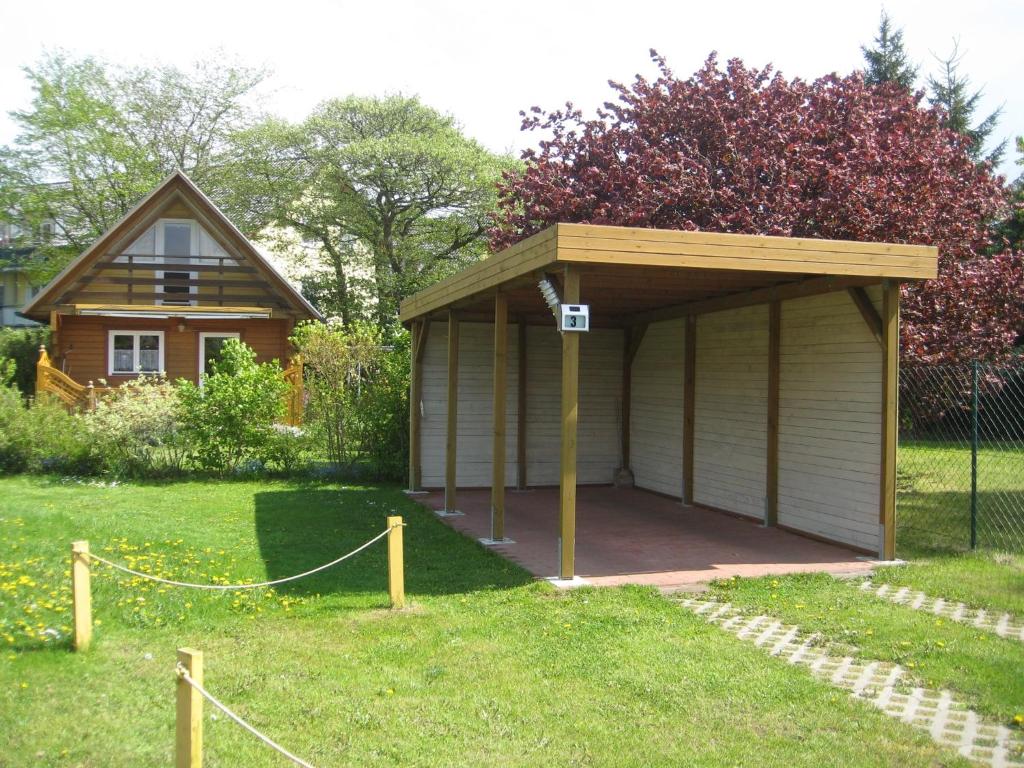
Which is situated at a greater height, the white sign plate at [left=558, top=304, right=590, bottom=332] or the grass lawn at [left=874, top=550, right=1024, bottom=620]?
the white sign plate at [left=558, top=304, right=590, bottom=332]

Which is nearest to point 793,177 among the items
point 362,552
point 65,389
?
point 362,552

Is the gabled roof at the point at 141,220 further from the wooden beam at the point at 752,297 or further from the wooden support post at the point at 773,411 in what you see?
the wooden support post at the point at 773,411

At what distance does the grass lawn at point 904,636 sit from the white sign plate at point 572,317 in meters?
2.51

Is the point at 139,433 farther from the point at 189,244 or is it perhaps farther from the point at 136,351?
the point at 189,244

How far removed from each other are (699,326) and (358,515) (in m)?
Result: 5.40

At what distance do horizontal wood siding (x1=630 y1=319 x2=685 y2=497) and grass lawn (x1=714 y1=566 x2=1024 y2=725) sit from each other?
5531 millimetres

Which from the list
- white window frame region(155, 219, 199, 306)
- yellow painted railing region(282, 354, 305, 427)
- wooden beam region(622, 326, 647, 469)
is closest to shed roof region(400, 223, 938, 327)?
wooden beam region(622, 326, 647, 469)

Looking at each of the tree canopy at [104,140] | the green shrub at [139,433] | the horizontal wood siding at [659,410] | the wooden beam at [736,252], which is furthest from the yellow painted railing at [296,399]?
the tree canopy at [104,140]

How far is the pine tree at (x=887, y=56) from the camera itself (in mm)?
28391

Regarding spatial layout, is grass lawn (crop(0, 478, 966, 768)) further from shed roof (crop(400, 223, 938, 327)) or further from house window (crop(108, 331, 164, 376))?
house window (crop(108, 331, 164, 376))

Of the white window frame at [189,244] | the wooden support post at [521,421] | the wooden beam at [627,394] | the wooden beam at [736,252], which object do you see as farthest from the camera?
the white window frame at [189,244]

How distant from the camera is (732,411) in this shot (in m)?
11.8

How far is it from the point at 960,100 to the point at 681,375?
67.5 ft

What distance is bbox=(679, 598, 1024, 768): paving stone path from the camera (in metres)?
4.41
